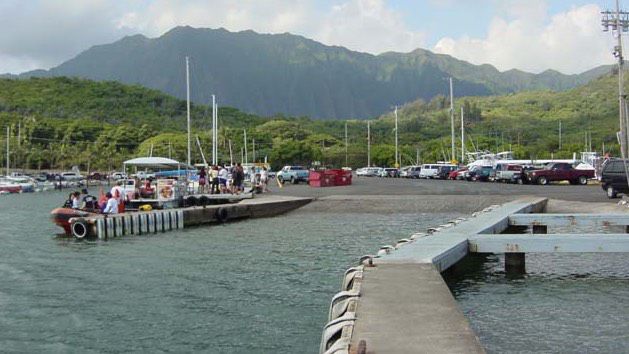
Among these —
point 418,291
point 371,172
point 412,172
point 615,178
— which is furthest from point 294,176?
point 418,291

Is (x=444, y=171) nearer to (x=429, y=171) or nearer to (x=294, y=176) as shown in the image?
(x=429, y=171)

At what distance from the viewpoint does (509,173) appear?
61.5 meters

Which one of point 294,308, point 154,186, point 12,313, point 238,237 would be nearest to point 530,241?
point 294,308

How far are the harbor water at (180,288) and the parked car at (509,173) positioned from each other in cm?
3271

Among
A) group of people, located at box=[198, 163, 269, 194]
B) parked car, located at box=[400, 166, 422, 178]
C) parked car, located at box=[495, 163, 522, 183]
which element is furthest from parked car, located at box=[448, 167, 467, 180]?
group of people, located at box=[198, 163, 269, 194]

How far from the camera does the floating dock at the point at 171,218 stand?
2947 centimetres

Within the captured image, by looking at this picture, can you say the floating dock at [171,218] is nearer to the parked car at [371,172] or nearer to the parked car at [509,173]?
the parked car at [509,173]

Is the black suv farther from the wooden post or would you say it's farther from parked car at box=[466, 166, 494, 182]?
parked car at box=[466, 166, 494, 182]

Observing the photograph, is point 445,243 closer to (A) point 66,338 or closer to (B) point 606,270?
(B) point 606,270

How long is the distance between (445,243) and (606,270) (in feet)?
15.6

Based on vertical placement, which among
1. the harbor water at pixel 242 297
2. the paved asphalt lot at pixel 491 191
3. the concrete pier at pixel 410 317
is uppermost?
the paved asphalt lot at pixel 491 191

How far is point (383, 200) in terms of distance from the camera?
40688mm

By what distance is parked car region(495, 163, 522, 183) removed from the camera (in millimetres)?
60384

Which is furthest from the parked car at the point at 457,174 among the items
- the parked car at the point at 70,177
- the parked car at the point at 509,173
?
the parked car at the point at 70,177
